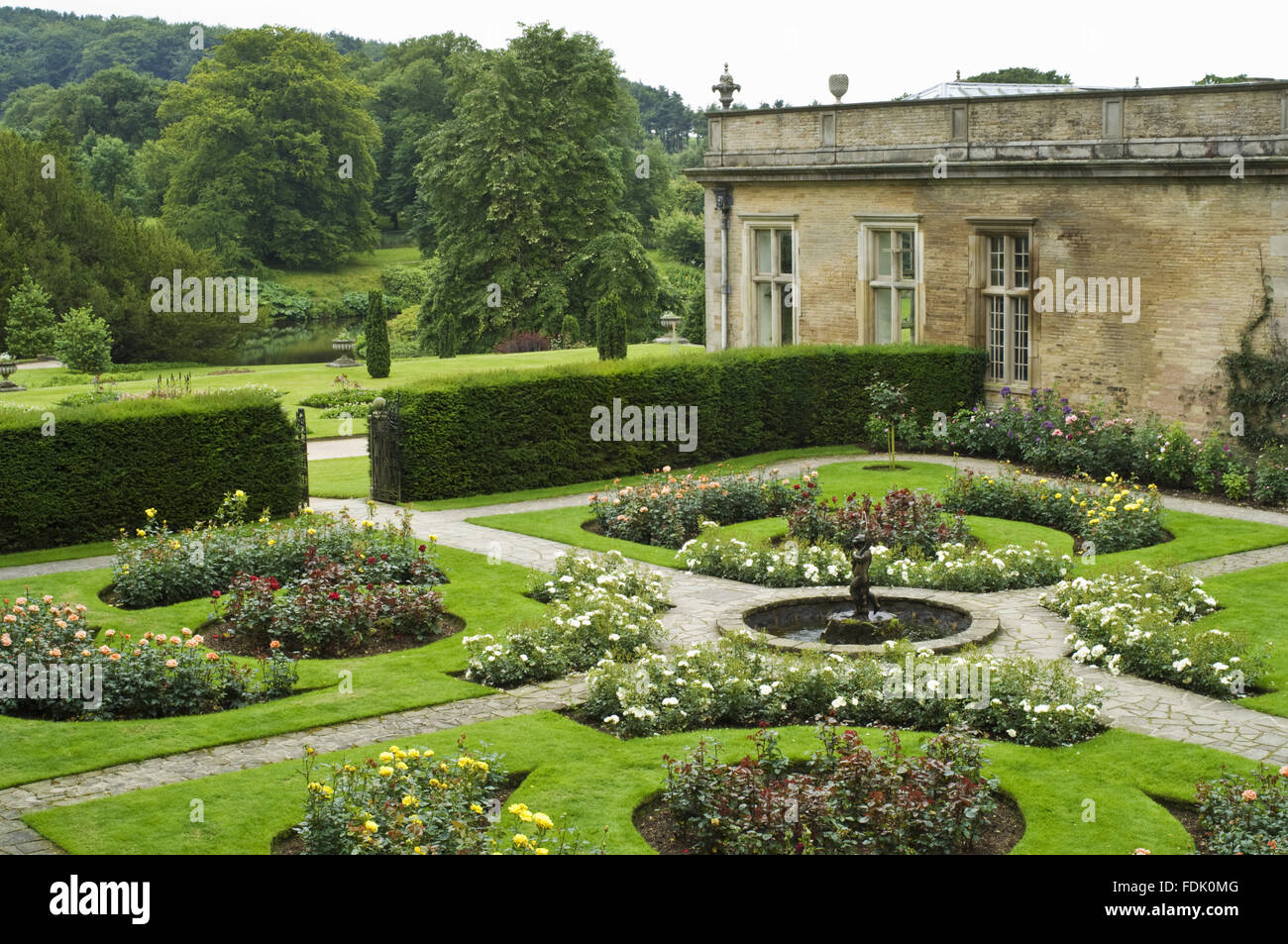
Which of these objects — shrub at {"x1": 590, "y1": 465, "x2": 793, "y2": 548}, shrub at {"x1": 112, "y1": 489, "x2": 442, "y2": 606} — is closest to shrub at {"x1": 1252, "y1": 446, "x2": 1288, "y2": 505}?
shrub at {"x1": 590, "y1": 465, "x2": 793, "y2": 548}

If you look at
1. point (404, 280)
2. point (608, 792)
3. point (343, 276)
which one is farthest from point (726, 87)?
point (343, 276)

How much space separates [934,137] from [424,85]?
191 feet

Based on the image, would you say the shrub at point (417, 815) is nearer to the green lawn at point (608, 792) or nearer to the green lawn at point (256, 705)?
the green lawn at point (608, 792)

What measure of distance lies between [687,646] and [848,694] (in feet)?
7.03

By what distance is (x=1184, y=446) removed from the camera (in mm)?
20625

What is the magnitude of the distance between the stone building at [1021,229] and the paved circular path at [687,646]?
6036 mm

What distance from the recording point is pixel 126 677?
11.6 m

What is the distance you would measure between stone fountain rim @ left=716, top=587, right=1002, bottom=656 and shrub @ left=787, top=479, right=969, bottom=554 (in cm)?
156

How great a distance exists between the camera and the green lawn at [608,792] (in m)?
8.80

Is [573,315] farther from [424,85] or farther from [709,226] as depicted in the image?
[424,85]

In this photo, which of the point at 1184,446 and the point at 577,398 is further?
the point at 577,398

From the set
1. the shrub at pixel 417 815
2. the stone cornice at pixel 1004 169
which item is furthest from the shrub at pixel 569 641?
the stone cornice at pixel 1004 169

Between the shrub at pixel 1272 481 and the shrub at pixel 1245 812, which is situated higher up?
the shrub at pixel 1272 481
